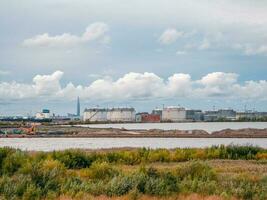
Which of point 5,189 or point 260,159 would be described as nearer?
point 5,189

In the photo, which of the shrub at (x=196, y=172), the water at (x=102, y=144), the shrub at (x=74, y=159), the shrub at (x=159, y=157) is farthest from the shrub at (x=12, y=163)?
the water at (x=102, y=144)

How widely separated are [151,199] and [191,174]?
205 inches

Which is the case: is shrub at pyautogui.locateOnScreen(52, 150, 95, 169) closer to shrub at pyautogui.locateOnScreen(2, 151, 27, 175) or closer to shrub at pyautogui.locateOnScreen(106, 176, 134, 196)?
shrub at pyautogui.locateOnScreen(2, 151, 27, 175)

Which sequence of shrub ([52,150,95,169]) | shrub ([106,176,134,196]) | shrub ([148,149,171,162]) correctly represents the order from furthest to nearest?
1. shrub ([148,149,171,162])
2. shrub ([52,150,95,169])
3. shrub ([106,176,134,196])

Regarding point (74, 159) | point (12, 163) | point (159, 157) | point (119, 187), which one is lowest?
point (159, 157)

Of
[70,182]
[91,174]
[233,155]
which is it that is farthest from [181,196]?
[233,155]

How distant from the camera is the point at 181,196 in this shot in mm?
14109

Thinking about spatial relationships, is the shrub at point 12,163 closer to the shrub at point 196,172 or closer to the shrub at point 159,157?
the shrub at point 196,172

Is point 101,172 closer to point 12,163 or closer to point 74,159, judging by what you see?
point 12,163

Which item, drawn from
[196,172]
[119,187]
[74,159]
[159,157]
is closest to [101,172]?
[196,172]

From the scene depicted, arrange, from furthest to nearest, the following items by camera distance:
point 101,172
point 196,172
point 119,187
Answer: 1. point 101,172
2. point 196,172
3. point 119,187

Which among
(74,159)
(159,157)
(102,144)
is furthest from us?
(102,144)

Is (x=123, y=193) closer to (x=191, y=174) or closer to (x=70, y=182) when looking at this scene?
(x=70, y=182)

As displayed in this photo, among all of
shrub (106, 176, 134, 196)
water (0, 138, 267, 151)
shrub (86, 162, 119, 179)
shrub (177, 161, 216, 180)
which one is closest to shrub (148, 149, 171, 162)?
shrub (86, 162, 119, 179)
